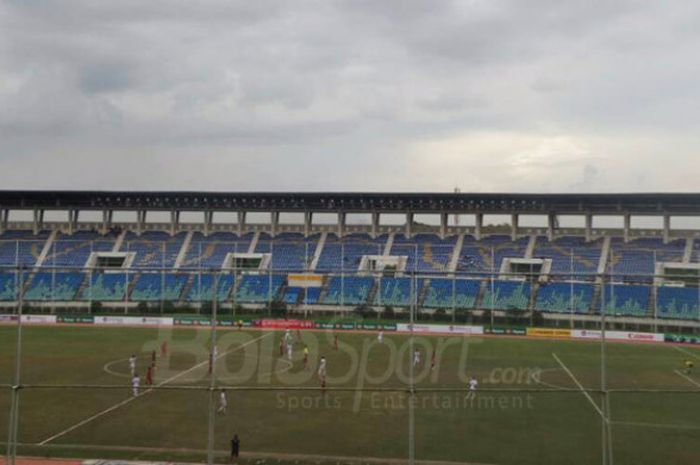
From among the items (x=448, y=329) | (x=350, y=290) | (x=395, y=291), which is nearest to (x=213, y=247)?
(x=350, y=290)

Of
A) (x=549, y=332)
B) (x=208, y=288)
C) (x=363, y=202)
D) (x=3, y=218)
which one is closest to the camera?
(x=549, y=332)

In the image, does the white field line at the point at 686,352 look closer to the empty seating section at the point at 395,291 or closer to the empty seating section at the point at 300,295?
the empty seating section at the point at 395,291

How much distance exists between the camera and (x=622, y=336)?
4312cm

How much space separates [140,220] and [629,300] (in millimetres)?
47173

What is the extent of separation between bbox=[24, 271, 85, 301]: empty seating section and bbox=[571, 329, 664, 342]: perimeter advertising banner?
37120 millimetres

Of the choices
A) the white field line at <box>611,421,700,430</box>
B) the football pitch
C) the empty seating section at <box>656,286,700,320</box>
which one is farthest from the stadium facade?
the white field line at <box>611,421,700,430</box>

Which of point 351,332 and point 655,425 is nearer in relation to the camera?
point 655,425

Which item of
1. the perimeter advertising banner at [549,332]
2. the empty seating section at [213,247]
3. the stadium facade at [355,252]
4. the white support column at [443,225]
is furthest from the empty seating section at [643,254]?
the empty seating section at [213,247]

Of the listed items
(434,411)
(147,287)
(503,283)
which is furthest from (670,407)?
(147,287)

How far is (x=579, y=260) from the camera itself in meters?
54.8

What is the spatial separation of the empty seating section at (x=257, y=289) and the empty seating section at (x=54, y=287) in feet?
41.0

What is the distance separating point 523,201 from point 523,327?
15656mm

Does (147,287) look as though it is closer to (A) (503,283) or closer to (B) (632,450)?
(A) (503,283)

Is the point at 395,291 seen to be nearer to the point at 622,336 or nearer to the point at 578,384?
the point at 622,336
